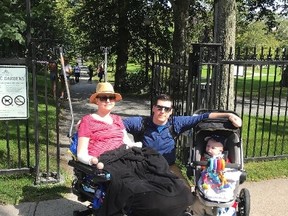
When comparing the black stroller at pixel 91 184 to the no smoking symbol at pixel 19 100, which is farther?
the no smoking symbol at pixel 19 100

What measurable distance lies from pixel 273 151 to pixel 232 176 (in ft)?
13.0

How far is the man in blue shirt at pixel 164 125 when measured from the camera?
14.0 feet

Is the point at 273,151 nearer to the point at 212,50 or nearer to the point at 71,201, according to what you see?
the point at 212,50

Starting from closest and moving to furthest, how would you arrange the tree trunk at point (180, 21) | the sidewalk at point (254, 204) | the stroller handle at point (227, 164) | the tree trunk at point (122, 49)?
the stroller handle at point (227, 164) < the sidewalk at point (254, 204) < the tree trunk at point (180, 21) < the tree trunk at point (122, 49)

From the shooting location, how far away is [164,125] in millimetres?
4406

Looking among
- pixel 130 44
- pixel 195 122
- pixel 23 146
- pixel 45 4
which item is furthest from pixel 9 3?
pixel 130 44

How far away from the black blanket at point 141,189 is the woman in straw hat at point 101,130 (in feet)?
0.86

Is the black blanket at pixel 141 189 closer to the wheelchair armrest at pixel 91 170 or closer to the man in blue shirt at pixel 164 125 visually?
the wheelchair armrest at pixel 91 170

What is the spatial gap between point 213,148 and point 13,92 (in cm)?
269

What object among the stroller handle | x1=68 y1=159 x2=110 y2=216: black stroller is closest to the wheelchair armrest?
x1=68 y1=159 x2=110 y2=216: black stroller

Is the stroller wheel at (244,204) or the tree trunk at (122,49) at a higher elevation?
the tree trunk at (122,49)

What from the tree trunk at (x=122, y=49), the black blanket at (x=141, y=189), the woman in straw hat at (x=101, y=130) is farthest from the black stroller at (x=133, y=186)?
the tree trunk at (x=122, y=49)

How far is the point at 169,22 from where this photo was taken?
67.4 ft

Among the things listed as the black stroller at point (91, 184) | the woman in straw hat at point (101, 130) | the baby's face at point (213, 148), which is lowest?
the black stroller at point (91, 184)
